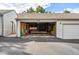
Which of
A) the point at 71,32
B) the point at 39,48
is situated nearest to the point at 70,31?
the point at 71,32

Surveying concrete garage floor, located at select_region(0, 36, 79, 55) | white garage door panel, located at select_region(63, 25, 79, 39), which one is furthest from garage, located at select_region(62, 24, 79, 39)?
concrete garage floor, located at select_region(0, 36, 79, 55)

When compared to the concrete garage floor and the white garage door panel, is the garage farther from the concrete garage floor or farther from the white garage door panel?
the concrete garage floor

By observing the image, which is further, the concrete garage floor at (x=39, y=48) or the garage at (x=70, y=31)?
the garage at (x=70, y=31)

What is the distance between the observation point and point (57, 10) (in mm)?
29609

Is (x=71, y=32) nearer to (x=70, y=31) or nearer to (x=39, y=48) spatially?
(x=70, y=31)

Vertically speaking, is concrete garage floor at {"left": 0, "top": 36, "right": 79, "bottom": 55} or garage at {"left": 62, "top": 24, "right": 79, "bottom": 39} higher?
garage at {"left": 62, "top": 24, "right": 79, "bottom": 39}

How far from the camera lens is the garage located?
19.7 m

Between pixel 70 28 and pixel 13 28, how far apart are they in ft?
39.4

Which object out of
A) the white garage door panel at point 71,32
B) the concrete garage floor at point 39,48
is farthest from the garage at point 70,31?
the concrete garage floor at point 39,48

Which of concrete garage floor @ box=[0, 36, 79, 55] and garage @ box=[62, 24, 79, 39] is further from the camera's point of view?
garage @ box=[62, 24, 79, 39]

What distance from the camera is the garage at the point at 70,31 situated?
776 inches

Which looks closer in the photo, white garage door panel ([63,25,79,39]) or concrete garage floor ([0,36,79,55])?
concrete garage floor ([0,36,79,55])

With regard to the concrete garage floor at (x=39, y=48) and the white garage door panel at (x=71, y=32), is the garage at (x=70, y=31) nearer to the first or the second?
the white garage door panel at (x=71, y=32)
